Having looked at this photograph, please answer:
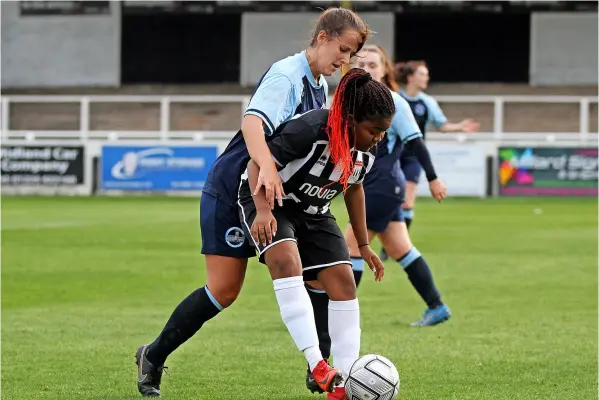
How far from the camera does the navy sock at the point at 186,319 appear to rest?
643 centimetres

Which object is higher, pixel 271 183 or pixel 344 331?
pixel 271 183

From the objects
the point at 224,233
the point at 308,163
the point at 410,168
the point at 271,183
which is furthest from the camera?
the point at 410,168

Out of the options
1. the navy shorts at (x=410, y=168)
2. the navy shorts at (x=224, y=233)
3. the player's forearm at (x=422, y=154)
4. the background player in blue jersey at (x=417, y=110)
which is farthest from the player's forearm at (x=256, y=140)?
the navy shorts at (x=410, y=168)

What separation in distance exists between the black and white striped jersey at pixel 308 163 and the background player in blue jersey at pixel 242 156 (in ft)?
0.45

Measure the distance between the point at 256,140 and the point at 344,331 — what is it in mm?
1033

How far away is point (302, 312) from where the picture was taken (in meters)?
5.93

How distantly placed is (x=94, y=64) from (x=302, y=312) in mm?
34135

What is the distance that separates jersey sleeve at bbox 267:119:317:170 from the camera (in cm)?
594

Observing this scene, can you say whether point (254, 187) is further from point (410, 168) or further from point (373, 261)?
point (410, 168)

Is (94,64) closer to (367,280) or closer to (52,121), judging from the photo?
(52,121)

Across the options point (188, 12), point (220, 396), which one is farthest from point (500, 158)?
point (220, 396)

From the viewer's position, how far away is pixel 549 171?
29172 mm

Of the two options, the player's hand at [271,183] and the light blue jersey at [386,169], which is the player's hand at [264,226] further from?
the light blue jersey at [386,169]

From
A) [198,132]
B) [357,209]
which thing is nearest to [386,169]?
[357,209]
